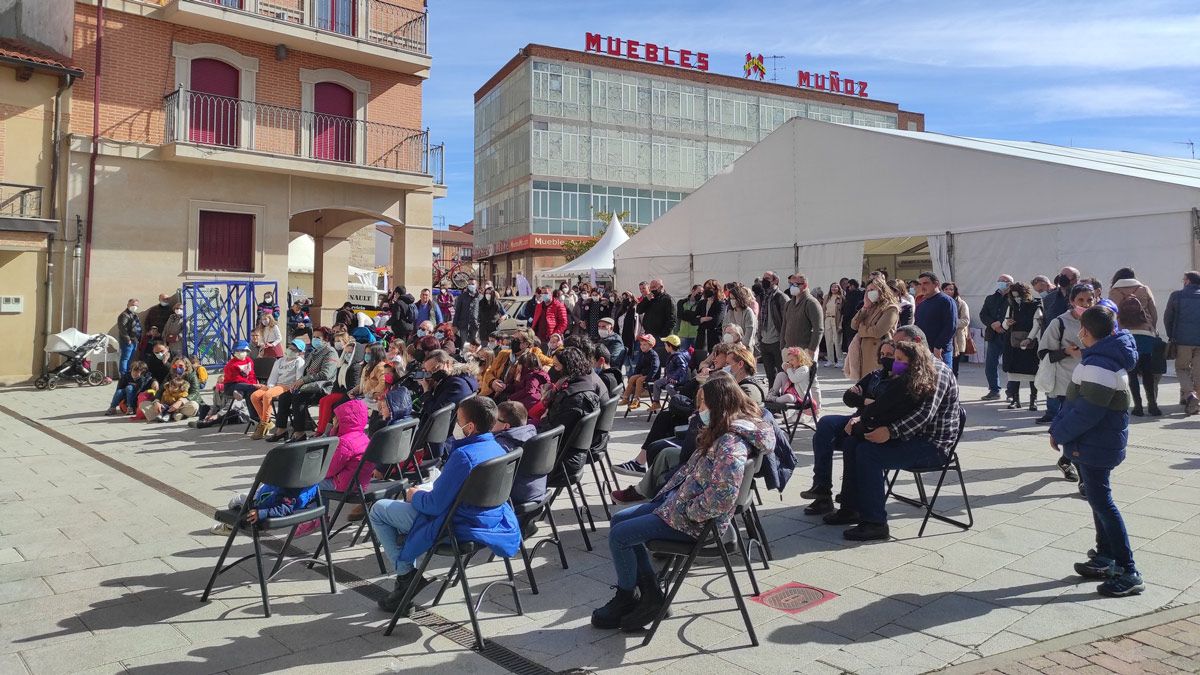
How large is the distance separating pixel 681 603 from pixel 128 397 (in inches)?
436

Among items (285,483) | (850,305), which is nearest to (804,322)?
Result: (850,305)

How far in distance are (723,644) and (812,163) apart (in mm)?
18025

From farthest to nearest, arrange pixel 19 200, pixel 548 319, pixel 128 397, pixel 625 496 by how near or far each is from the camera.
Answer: pixel 19 200, pixel 548 319, pixel 128 397, pixel 625 496

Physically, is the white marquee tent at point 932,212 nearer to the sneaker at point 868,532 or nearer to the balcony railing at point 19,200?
the sneaker at point 868,532

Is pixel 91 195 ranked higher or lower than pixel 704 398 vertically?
higher

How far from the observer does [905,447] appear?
569 centimetres

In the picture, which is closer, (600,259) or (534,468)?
(534,468)

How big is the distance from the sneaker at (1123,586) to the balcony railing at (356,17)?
20078mm

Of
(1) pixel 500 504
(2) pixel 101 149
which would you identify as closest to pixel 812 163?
(2) pixel 101 149

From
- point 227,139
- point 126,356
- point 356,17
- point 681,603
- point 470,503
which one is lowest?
point 681,603

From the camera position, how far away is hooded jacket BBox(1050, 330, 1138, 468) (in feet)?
15.5

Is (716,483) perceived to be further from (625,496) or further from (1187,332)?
(1187,332)

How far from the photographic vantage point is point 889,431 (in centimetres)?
561

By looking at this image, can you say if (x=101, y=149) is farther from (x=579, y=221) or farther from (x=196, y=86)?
(x=579, y=221)
